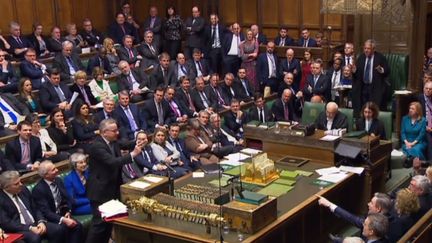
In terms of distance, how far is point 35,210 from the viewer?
6.02 metres

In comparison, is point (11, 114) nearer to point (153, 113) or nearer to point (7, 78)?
point (7, 78)

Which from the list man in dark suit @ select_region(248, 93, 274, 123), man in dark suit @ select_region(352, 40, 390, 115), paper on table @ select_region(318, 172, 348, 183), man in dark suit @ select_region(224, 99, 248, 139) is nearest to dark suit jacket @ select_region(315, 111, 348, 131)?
man in dark suit @ select_region(248, 93, 274, 123)

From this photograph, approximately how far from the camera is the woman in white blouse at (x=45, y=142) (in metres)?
7.33

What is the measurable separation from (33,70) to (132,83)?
1.42 meters

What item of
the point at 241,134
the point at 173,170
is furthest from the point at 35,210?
the point at 241,134

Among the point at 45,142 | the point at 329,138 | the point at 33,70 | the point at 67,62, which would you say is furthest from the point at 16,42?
the point at 329,138

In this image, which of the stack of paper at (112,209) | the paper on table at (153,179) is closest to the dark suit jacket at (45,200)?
the stack of paper at (112,209)

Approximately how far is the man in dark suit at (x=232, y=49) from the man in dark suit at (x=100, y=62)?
2.23 m

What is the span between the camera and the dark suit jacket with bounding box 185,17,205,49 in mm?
12002

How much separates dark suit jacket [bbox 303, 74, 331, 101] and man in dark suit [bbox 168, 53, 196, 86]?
1.74 metres

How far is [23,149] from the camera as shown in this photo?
7.10 metres

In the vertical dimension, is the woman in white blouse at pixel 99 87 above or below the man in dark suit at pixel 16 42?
below

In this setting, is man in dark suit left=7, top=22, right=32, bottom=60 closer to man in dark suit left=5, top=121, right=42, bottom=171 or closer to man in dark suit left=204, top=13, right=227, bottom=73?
man in dark suit left=204, top=13, right=227, bottom=73

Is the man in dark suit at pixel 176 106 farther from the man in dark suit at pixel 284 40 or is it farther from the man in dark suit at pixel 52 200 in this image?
the man in dark suit at pixel 284 40
